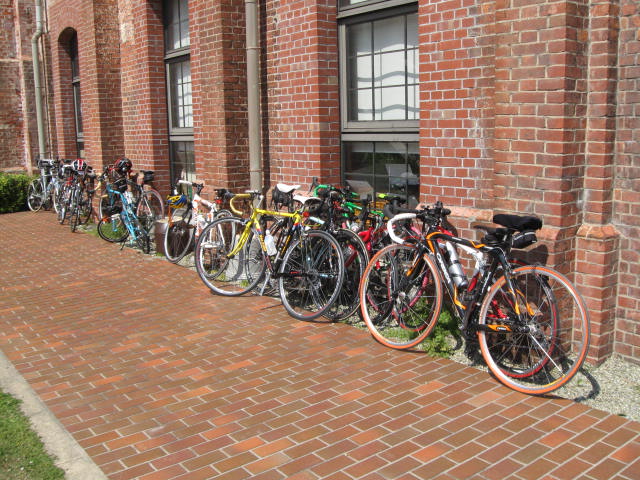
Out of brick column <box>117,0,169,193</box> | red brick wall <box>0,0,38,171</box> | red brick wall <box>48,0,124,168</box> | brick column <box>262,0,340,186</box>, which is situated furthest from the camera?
red brick wall <box>0,0,38,171</box>

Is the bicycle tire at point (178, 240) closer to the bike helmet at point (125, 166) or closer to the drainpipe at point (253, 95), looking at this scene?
the drainpipe at point (253, 95)

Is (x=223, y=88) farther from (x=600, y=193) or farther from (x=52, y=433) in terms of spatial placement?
(x=52, y=433)

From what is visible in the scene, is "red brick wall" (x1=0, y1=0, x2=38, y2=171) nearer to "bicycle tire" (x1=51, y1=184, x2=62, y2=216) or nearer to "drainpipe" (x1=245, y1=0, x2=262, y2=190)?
"bicycle tire" (x1=51, y1=184, x2=62, y2=216)

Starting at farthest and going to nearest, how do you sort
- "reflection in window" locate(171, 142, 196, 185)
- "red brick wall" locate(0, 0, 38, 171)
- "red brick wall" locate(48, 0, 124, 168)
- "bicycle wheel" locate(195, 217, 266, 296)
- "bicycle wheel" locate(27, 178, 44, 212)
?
"red brick wall" locate(0, 0, 38, 171) < "bicycle wheel" locate(27, 178, 44, 212) < "red brick wall" locate(48, 0, 124, 168) < "reflection in window" locate(171, 142, 196, 185) < "bicycle wheel" locate(195, 217, 266, 296)

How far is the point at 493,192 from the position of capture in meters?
5.50

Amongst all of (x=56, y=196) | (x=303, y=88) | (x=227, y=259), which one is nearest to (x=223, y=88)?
(x=303, y=88)

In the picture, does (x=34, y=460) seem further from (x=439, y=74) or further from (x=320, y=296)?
(x=439, y=74)

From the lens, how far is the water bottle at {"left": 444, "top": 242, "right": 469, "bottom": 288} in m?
5.09

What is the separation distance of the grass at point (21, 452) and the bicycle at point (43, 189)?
35.7 feet

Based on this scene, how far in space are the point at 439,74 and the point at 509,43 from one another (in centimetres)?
88

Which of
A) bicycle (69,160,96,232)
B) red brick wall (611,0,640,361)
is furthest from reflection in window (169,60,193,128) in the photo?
red brick wall (611,0,640,361)

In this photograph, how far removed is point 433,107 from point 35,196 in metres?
11.8

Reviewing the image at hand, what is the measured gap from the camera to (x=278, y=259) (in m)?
6.80

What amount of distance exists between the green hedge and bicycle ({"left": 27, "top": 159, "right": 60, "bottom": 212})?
6.7 inches
